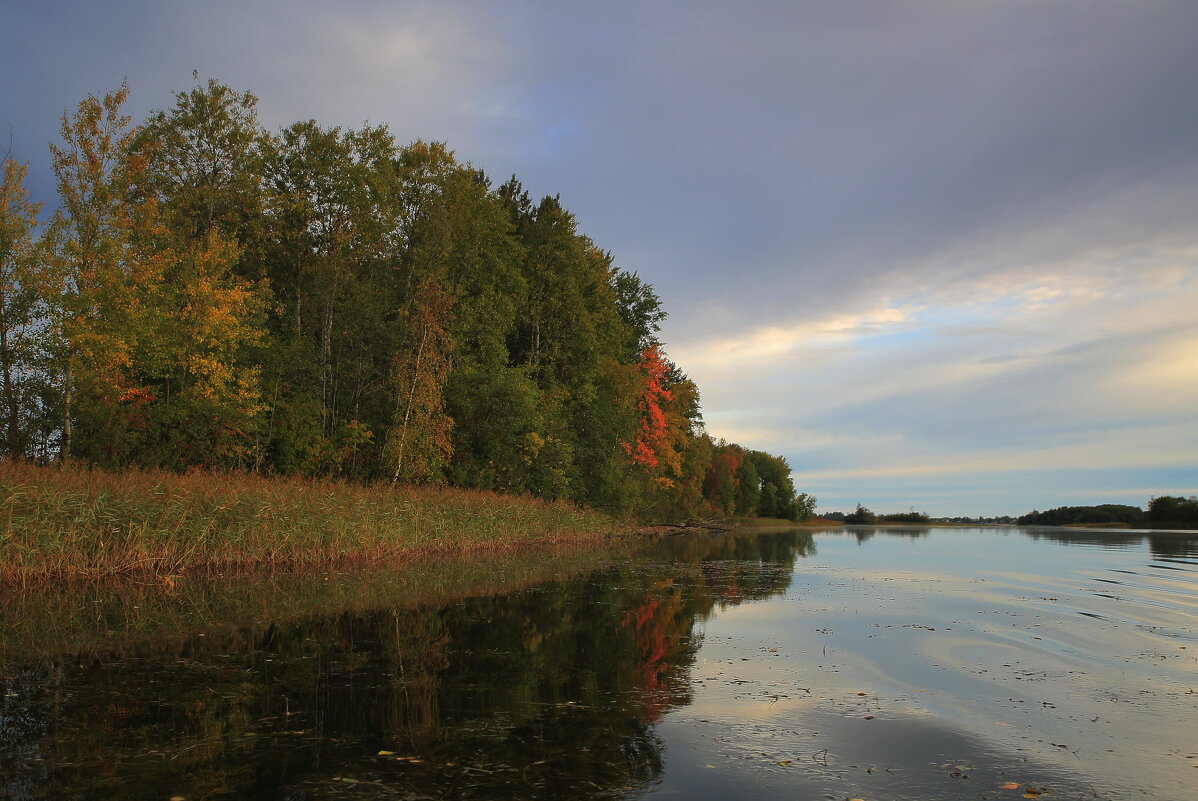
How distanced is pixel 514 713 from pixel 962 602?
13.2 m

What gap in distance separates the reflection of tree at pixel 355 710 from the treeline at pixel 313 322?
1831 centimetres

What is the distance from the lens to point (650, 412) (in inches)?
2162

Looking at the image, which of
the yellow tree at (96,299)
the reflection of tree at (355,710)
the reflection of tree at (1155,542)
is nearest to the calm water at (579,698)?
the reflection of tree at (355,710)

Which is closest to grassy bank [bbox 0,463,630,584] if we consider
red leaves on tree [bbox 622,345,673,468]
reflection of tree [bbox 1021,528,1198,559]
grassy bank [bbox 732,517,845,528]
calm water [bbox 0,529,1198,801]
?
calm water [bbox 0,529,1198,801]

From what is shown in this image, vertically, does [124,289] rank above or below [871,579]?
above

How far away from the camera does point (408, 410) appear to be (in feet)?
104

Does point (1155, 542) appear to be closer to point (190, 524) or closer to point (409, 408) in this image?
point (409, 408)

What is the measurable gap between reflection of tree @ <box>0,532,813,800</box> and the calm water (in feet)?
0.11

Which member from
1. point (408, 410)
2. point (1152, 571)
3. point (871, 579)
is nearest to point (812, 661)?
point (871, 579)

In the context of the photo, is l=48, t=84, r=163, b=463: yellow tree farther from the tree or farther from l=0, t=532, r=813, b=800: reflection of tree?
l=0, t=532, r=813, b=800: reflection of tree

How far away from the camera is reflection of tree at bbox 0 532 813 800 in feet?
17.4

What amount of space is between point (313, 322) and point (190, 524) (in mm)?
21958

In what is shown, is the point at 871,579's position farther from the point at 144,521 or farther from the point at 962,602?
the point at 144,521

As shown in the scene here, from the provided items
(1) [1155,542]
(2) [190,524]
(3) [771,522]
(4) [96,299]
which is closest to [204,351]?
(4) [96,299]
